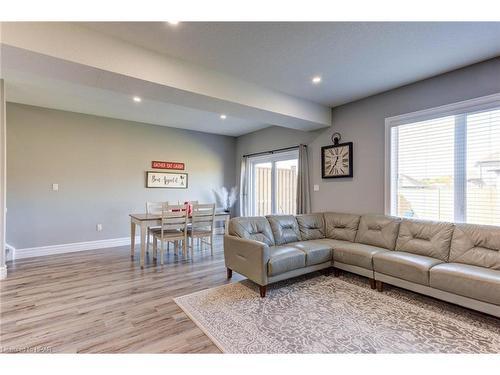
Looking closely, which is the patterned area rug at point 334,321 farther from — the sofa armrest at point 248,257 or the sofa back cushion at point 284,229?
the sofa back cushion at point 284,229

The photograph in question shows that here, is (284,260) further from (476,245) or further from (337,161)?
(337,161)

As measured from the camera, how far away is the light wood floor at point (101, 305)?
1936mm

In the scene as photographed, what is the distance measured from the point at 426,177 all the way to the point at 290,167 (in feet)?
8.56

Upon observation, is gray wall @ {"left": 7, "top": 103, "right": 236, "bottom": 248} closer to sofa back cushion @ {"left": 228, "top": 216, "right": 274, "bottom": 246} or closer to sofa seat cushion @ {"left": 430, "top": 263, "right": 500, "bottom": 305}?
sofa back cushion @ {"left": 228, "top": 216, "right": 274, "bottom": 246}

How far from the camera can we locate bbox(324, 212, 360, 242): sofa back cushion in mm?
3740

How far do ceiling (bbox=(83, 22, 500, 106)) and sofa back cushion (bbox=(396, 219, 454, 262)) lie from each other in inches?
74.0

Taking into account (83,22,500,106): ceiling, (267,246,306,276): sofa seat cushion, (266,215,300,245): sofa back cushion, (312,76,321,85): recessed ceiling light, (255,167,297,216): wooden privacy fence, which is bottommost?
(267,246,306,276): sofa seat cushion

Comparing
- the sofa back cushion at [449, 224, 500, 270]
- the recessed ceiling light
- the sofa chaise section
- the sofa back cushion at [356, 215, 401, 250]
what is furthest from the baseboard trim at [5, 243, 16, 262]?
the sofa back cushion at [449, 224, 500, 270]

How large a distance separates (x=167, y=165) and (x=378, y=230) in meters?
4.54

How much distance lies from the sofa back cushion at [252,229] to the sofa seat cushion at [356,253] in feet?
2.94
